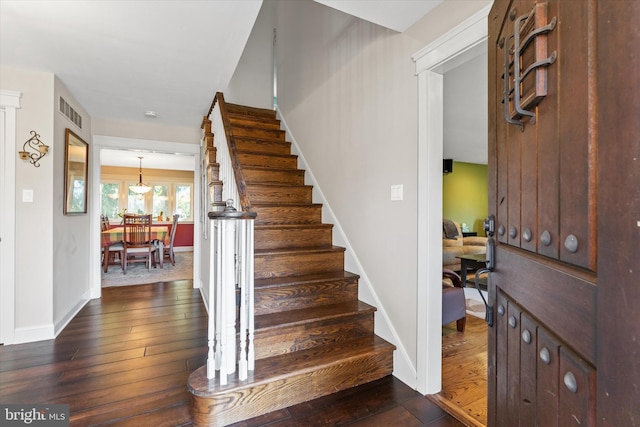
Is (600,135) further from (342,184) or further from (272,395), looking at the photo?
(342,184)

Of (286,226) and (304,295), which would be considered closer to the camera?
(304,295)

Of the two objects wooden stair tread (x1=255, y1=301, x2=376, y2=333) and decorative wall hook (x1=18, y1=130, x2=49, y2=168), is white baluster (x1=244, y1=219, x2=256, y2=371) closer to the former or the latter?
wooden stair tread (x1=255, y1=301, x2=376, y2=333)

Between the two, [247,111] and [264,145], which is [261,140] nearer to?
[264,145]

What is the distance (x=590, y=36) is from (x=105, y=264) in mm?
6663

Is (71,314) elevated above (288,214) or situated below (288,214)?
below

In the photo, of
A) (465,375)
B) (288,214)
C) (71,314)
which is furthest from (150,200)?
(465,375)

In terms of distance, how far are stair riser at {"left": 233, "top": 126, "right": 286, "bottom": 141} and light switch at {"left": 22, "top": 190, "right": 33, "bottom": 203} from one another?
6.50 ft

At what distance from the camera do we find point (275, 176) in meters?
3.31

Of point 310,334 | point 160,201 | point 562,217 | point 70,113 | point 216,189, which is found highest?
point 70,113

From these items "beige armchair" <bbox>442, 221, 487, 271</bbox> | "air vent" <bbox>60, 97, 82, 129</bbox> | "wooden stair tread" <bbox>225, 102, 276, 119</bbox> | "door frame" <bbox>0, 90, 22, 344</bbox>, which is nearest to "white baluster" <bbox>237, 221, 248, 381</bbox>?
"door frame" <bbox>0, 90, 22, 344</bbox>

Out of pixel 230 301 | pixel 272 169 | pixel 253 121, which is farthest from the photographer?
pixel 253 121

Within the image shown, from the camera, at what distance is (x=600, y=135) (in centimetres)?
50

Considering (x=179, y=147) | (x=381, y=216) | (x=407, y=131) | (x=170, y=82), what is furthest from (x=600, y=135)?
(x=179, y=147)

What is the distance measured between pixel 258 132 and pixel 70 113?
76.0 inches
